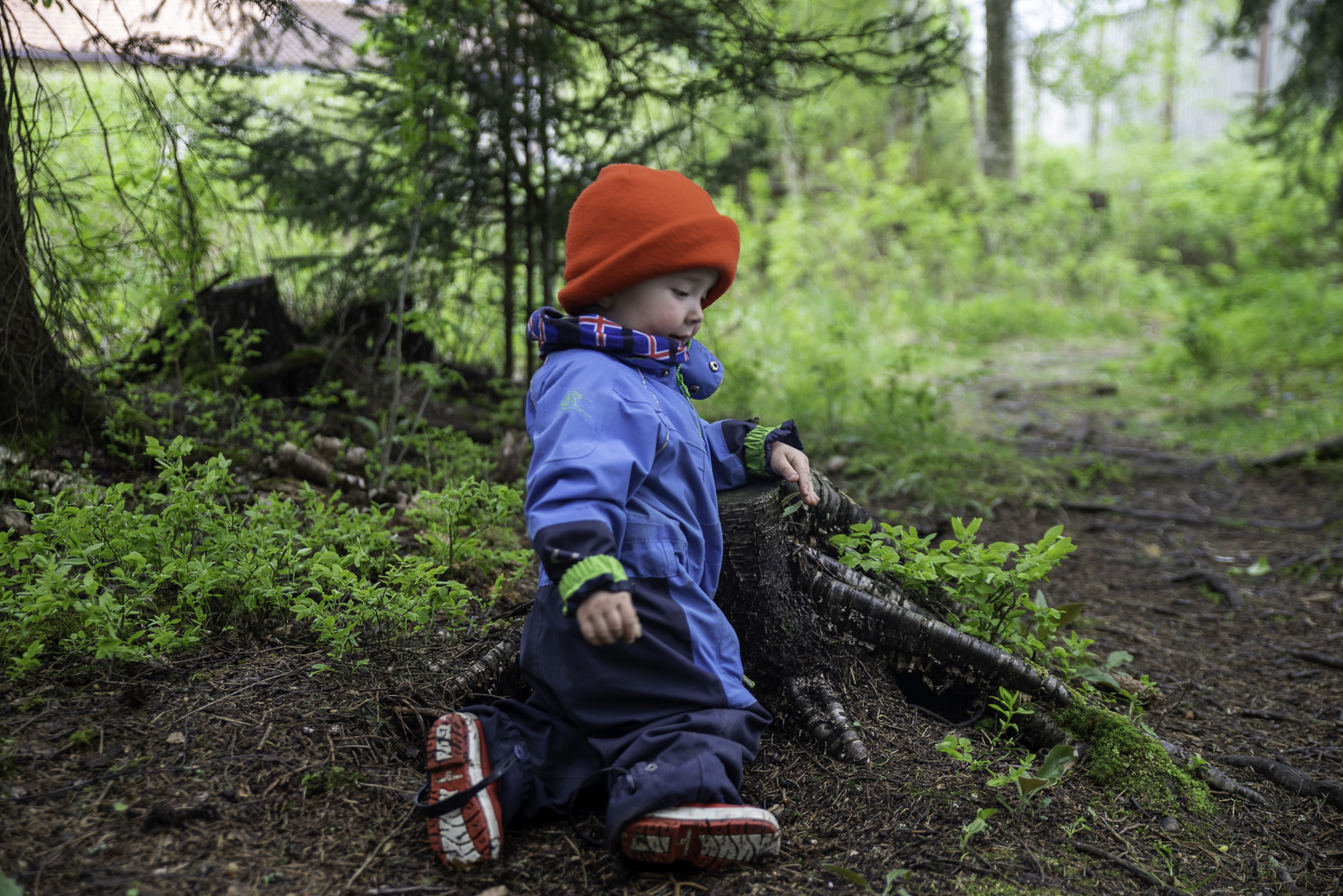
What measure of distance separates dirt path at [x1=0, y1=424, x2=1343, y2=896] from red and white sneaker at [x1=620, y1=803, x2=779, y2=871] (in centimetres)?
6

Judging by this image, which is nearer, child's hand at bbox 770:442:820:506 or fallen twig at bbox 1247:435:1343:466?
child's hand at bbox 770:442:820:506

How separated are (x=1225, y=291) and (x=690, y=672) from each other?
11.7 meters

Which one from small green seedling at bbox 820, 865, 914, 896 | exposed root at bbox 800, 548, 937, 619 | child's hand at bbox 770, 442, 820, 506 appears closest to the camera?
small green seedling at bbox 820, 865, 914, 896

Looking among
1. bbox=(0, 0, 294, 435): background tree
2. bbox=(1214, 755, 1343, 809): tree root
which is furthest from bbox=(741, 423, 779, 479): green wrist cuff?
bbox=(0, 0, 294, 435): background tree

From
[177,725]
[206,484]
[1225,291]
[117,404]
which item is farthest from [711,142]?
[1225,291]

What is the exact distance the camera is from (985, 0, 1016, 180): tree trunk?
11914 mm

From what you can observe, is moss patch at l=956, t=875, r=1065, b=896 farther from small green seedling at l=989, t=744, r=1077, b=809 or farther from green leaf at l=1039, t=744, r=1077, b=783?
green leaf at l=1039, t=744, r=1077, b=783

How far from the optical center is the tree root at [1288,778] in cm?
234

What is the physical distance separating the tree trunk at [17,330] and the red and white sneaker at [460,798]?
7.51ft

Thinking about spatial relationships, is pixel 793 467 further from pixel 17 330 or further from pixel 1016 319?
pixel 1016 319

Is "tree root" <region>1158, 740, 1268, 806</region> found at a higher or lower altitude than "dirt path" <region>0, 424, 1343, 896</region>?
lower

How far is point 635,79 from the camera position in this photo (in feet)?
15.9

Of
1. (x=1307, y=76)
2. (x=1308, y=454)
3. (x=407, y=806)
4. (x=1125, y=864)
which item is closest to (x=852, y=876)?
(x=1125, y=864)

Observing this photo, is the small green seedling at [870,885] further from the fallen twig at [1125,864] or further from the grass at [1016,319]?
the grass at [1016,319]
